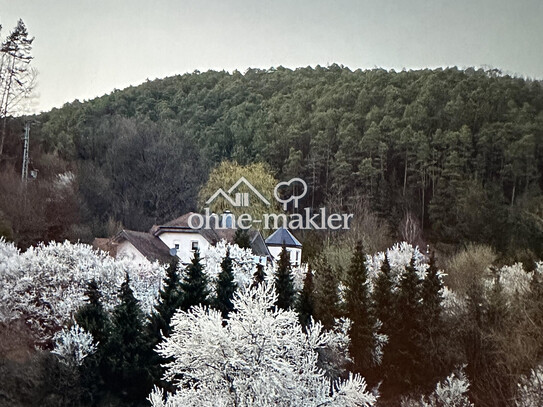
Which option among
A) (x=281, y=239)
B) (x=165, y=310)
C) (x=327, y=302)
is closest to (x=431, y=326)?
(x=327, y=302)

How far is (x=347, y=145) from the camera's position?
5550cm

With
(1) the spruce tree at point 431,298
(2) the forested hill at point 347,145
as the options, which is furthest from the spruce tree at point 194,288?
(2) the forested hill at point 347,145

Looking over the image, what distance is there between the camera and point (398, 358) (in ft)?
88.1

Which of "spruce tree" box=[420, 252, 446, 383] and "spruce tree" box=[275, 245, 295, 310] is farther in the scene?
"spruce tree" box=[420, 252, 446, 383]

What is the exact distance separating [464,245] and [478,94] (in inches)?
635

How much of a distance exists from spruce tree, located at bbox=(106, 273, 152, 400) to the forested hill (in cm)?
2306

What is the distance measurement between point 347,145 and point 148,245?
24439 millimetres

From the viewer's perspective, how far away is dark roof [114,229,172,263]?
33.6 metres

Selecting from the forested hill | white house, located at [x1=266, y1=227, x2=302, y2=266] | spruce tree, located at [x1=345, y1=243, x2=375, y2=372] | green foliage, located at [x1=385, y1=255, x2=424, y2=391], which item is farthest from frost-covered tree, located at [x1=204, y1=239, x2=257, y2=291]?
the forested hill

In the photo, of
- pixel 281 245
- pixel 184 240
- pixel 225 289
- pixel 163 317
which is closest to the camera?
pixel 163 317

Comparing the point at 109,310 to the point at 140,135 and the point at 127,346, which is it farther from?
the point at 140,135

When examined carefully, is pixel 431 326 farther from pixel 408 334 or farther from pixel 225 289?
pixel 225 289

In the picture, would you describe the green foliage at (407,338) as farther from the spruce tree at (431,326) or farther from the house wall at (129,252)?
the house wall at (129,252)

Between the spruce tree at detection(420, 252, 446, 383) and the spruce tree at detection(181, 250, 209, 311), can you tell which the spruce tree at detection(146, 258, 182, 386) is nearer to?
the spruce tree at detection(181, 250, 209, 311)
